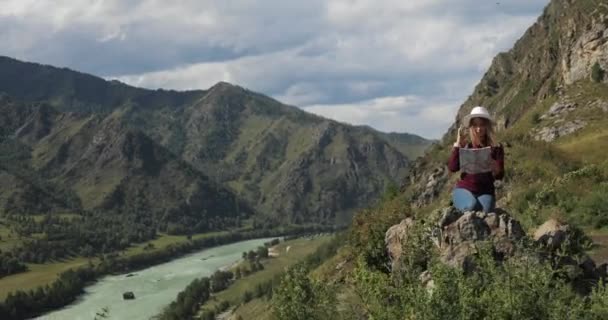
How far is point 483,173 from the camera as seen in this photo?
1648cm

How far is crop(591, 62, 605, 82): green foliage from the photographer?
99.9m

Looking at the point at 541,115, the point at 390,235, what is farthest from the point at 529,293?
the point at 541,115

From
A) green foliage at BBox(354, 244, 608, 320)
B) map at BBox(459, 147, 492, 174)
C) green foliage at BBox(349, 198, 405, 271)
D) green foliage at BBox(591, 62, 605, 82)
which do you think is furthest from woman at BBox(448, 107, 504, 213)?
green foliage at BBox(591, 62, 605, 82)

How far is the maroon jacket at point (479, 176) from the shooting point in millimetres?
16141

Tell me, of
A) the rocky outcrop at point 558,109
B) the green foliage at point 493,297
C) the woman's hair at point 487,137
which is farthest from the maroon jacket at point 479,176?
the rocky outcrop at point 558,109

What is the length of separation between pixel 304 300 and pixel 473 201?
220 inches

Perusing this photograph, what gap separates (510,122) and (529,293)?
137495mm

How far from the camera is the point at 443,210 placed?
18359 millimetres

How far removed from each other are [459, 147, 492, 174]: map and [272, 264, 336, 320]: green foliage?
4.69m

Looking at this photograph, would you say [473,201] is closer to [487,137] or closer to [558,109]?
[487,137]

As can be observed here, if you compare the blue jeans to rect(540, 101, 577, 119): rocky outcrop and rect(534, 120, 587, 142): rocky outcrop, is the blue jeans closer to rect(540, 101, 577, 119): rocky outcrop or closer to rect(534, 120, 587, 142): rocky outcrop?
rect(534, 120, 587, 142): rocky outcrop

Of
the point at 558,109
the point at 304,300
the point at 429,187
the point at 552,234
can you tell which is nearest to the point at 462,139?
A: the point at 552,234

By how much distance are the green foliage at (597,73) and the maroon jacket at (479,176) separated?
93.1 m

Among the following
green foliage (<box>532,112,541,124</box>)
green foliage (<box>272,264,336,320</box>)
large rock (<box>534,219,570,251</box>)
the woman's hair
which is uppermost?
green foliage (<box>532,112,541,124</box>)
